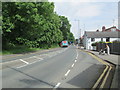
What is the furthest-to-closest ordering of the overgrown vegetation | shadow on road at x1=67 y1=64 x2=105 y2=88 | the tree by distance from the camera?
the tree, the overgrown vegetation, shadow on road at x1=67 y1=64 x2=105 y2=88

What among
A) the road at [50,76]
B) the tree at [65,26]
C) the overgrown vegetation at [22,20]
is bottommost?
the road at [50,76]


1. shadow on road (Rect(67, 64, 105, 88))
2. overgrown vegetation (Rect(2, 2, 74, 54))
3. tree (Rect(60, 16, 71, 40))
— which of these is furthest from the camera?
A: tree (Rect(60, 16, 71, 40))

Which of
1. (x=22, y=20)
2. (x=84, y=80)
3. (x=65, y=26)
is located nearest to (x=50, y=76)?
(x=84, y=80)

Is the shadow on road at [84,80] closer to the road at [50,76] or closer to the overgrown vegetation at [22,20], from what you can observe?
the road at [50,76]

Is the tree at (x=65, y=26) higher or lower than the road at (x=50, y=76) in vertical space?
higher

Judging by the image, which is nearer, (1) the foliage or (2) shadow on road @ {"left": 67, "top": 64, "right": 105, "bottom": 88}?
(2) shadow on road @ {"left": 67, "top": 64, "right": 105, "bottom": 88}

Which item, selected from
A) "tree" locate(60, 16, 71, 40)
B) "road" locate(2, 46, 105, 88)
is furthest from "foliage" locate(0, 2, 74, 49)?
"tree" locate(60, 16, 71, 40)

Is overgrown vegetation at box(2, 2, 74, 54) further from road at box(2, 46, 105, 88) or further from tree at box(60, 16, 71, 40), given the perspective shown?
tree at box(60, 16, 71, 40)

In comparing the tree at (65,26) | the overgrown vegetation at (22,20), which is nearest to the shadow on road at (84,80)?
the overgrown vegetation at (22,20)

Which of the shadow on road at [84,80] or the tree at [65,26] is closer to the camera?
the shadow on road at [84,80]

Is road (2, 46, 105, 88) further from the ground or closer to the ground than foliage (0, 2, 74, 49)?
closer to the ground

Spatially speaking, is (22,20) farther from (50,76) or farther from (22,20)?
(50,76)

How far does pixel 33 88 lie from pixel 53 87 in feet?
2.64

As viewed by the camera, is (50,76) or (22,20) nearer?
(50,76)
